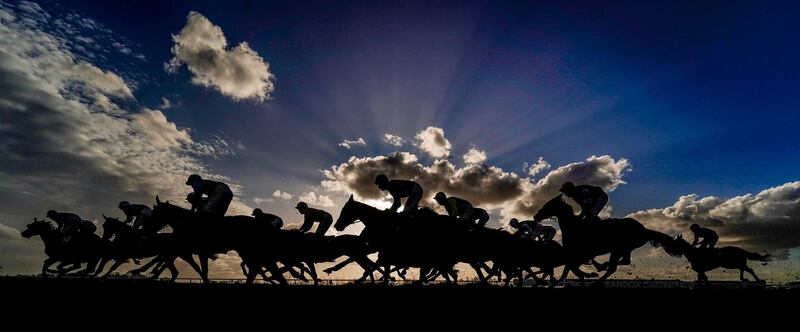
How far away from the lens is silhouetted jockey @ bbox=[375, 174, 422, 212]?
11984mm

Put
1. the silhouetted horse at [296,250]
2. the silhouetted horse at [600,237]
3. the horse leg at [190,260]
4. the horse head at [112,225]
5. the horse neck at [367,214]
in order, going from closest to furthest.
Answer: the horse leg at [190,260]
the silhouetted horse at [600,237]
the silhouetted horse at [296,250]
the horse neck at [367,214]
the horse head at [112,225]

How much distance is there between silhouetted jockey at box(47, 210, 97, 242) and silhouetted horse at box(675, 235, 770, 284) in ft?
82.6

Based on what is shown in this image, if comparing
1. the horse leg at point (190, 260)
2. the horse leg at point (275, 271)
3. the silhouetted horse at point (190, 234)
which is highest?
the silhouetted horse at point (190, 234)

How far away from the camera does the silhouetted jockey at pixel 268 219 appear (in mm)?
11908

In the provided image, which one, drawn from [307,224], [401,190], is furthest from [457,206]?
[307,224]

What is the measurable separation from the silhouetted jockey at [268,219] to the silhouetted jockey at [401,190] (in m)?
3.57

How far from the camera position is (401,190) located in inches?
473

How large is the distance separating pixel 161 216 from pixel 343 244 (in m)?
5.89

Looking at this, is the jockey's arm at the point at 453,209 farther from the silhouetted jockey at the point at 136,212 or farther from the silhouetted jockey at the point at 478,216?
the silhouetted jockey at the point at 136,212

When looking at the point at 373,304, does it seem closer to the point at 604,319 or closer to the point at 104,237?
the point at 604,319

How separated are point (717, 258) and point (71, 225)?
95.3ft

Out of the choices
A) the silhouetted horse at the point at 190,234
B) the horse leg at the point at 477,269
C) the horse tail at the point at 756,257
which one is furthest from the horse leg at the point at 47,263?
the horse tail at the point at 756,257

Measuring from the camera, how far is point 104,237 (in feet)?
53.8

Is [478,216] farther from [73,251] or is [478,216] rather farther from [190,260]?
[73,251]
